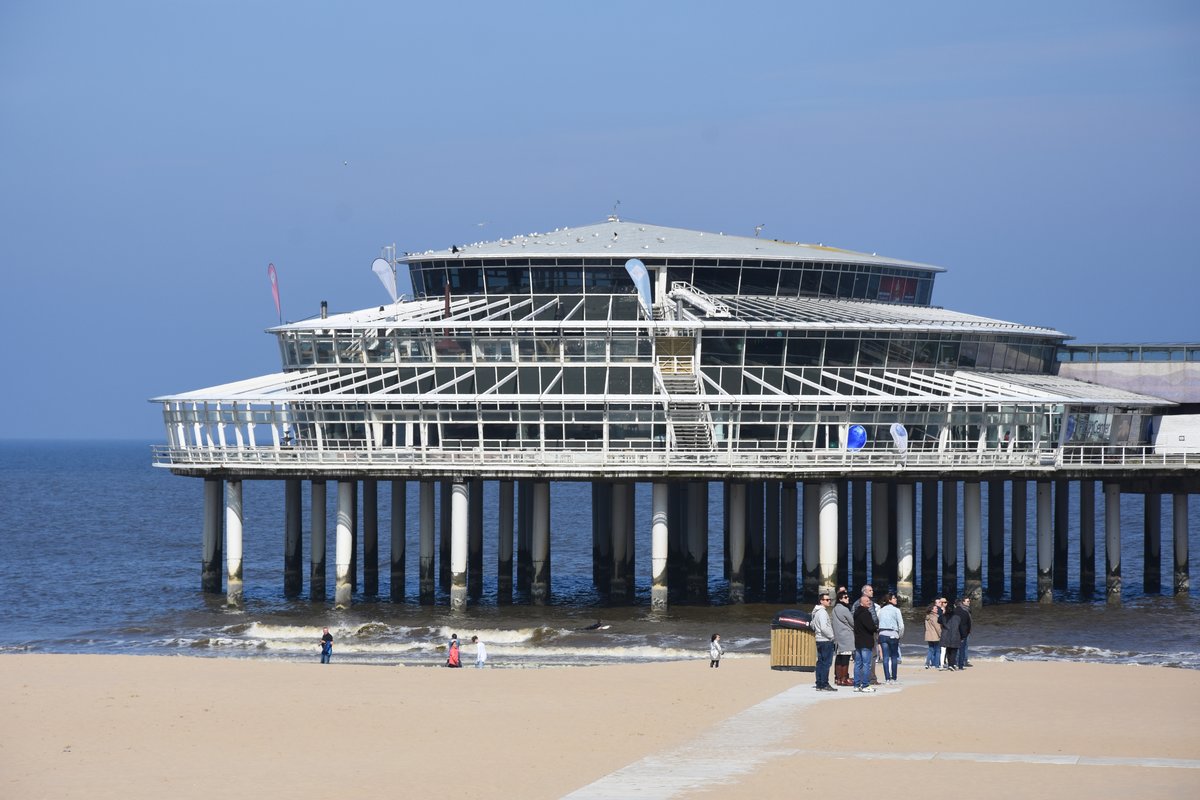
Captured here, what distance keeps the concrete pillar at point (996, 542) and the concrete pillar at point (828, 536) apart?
10607mm

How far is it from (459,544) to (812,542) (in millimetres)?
12827

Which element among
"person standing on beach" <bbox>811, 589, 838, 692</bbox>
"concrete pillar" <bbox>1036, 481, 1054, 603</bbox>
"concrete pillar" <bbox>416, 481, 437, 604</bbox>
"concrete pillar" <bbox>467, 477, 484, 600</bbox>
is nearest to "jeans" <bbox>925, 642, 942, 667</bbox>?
"person standing on beach" <bbox>811, 589, 838, 692</bbox>

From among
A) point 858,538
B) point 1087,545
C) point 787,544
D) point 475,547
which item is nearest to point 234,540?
point 475,547

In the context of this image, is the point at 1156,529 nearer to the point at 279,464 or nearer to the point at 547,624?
the point at 547,624

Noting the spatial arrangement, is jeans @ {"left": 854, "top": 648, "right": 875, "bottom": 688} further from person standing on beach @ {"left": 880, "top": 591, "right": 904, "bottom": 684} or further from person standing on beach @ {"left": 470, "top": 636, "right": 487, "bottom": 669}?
person standing on beach @ {"left": 470, "top": 636, "right": 487, "bottom": 669}

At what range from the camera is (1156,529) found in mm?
74562

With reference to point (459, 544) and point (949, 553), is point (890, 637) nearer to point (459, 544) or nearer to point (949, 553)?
point (459, 544)

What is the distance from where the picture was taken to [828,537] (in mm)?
61250

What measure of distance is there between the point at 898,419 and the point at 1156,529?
1643 cm

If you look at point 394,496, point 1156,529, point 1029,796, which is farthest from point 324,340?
point 1029,796

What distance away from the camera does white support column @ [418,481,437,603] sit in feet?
218

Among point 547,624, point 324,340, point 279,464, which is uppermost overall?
point 324,340

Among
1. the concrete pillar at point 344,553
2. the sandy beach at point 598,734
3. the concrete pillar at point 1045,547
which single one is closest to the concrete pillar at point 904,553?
the concrete pillar at point 1045,547

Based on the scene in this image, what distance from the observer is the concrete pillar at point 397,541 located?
68.6m
